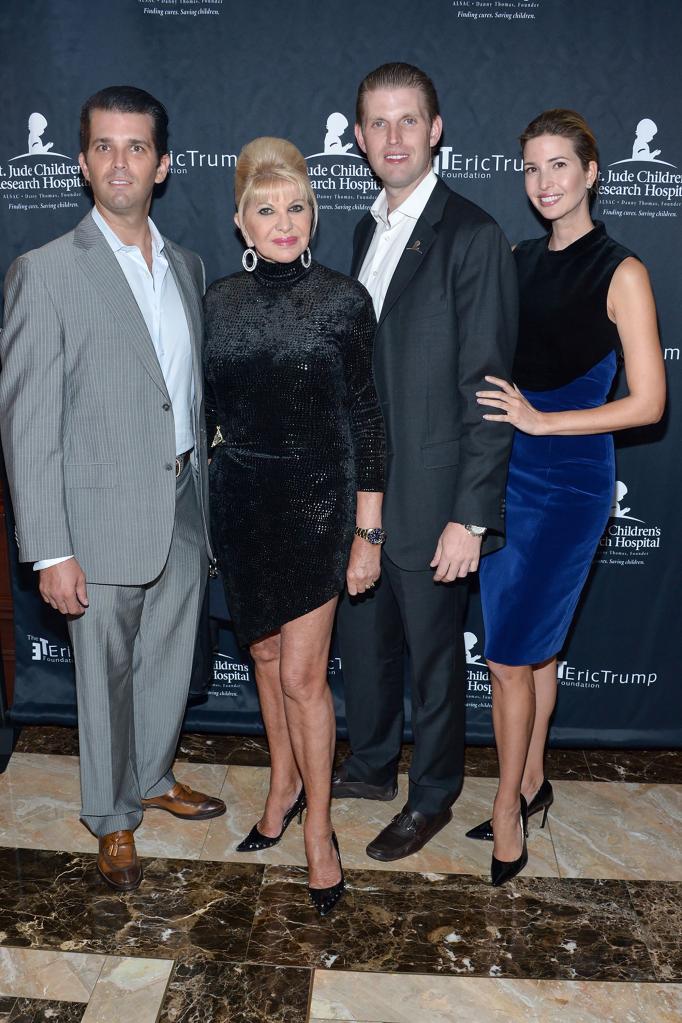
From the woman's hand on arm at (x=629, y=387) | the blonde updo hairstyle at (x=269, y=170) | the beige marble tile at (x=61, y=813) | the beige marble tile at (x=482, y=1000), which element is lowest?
the beige marble tile at (x=482, y=1000)

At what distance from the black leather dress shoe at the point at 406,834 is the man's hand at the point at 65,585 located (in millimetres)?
1120

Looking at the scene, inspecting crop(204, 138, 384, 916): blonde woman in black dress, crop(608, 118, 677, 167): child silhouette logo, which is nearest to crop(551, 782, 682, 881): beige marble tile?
crop(204, 138, 384, 916): blonde woman in black dress

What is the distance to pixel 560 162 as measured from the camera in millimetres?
2527

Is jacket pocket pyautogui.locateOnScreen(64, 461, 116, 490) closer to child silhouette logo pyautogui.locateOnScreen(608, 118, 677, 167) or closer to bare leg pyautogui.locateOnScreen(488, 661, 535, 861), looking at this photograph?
bare leg pyautogui.locateOnScreen(488, 661, 535, 861)

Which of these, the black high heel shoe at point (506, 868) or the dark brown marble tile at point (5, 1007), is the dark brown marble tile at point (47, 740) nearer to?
the dark brown marble tile at point (5, 1007)

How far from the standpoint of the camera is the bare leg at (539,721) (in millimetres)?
2967

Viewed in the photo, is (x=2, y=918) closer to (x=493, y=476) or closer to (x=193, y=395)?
(x=193, y=395)

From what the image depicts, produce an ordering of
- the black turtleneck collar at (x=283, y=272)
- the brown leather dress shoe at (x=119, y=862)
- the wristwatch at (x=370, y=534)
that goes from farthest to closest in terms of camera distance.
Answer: the brown leather dress shoe at (x=119, y=862), the wristwatch at (x=370, y=534), the black turtleneck collar at (x=283, y=272)

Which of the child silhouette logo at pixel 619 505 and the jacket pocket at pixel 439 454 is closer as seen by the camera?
the jacket pocket at pixel 439 454

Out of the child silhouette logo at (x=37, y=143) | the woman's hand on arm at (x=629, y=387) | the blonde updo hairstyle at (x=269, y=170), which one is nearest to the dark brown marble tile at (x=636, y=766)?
the woman's hand on arm at (x=629, y=387)

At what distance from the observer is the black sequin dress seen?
94.0 inches

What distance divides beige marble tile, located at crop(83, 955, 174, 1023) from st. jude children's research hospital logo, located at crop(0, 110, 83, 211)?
7.74 ft

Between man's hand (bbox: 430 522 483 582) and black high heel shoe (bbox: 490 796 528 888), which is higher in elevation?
man's hand (bbox: 430 522 483 582)

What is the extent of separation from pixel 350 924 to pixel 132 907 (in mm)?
589
